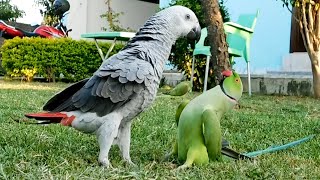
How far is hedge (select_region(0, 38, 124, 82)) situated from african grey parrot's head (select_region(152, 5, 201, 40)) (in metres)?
8.33

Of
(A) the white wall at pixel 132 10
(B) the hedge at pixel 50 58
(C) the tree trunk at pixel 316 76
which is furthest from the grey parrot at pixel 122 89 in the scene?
(A) the white wall at pixel 132 10

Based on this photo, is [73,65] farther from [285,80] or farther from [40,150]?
[40,150]

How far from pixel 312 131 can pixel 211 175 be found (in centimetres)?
173

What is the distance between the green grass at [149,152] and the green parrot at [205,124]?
0.18 feet

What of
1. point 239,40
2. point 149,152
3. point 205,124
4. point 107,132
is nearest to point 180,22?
point 205,124

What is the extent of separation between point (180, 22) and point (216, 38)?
8.75 ft

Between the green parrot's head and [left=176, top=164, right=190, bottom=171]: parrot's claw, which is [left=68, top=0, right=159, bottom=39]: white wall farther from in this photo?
[left=176, top=164, right=190, bottom=171]: parrot's claw

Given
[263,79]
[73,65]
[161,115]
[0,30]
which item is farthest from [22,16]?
[161,115]

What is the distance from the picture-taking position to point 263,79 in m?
8.23

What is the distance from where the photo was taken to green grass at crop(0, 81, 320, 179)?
73.8 inches

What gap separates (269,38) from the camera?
9.52 m

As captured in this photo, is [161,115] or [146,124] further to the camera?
[161,115]

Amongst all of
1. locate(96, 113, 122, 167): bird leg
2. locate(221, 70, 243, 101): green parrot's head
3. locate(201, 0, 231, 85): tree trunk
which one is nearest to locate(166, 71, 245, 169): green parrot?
locate(221, 70, 243, 101): green parrot's head

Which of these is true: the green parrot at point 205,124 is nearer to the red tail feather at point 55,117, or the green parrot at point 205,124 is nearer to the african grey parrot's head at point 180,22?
the african grey parrot's head at point 180,22
